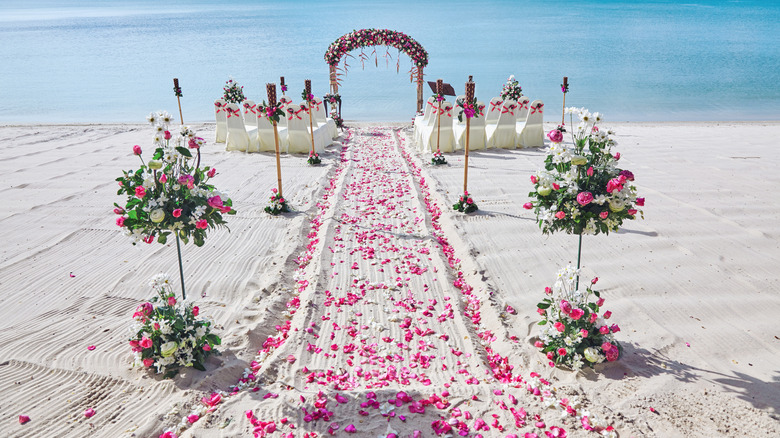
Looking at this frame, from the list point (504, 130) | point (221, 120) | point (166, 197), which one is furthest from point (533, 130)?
point (166, 197)

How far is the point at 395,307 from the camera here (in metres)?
4.88

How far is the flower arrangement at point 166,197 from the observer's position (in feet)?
11.2

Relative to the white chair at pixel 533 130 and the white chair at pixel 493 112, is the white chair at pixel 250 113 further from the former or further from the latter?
the white chair at pixel 533 130

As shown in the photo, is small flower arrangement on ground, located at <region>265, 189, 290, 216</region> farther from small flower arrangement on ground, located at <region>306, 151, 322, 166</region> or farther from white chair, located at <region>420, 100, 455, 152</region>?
white chair, located at <region>420, 100, 455, 152</region>

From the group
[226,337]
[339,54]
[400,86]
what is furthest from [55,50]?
[226,337]

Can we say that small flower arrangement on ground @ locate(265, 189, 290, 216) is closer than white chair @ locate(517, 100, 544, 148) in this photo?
Yes

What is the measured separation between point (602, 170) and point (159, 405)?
354 centimetres

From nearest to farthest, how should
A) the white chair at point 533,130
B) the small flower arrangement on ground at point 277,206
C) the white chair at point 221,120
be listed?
the small flower arrangement on ground at point 277,206 → the white chair at point 533,130 → the white chair at point 221,120

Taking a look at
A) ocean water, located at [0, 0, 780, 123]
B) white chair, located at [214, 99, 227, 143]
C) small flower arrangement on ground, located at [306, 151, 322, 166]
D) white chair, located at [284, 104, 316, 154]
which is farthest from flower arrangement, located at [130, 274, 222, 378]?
ocean water, located at [0, 0, 780, 123]

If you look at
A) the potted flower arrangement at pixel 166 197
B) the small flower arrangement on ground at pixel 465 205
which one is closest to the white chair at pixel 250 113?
the small flower arrangement on ground at pixel 465 205

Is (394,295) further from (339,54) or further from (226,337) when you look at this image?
(339,54)

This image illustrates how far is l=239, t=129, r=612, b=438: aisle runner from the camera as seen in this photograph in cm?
315

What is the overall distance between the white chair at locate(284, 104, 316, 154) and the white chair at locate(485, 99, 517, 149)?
176 inches

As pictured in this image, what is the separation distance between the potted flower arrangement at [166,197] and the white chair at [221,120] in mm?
9354
